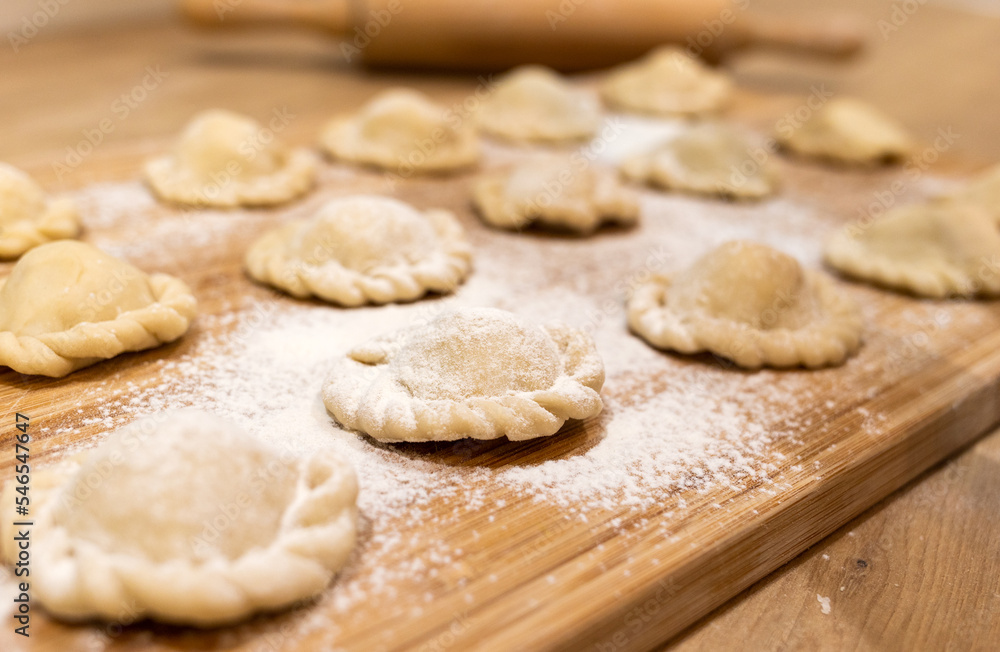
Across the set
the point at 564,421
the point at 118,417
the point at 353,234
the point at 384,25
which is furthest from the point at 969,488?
the point at 384,25

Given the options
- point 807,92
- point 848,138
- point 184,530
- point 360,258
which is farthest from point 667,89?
point 184,530

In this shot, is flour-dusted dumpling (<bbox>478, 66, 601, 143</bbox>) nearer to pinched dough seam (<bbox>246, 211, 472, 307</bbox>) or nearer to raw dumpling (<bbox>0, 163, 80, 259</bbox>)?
pinched dough seam (<bbox>246, 211, 472, 307</bbox>)

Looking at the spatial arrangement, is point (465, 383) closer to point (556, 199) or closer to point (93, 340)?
point (93, 340)

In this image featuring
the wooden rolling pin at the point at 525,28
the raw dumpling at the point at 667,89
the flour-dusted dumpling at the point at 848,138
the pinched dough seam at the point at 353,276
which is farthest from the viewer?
the wooden rolling pin at the point at 525,28

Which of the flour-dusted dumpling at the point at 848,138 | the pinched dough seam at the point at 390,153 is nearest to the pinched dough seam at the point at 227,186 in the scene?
the pinched dough seam at the point at 390,153

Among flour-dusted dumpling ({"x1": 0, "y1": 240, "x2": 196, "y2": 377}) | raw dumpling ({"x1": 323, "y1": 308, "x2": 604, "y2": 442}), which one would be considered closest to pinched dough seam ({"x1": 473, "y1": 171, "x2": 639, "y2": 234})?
raw dumpling ({"x1": 323, "y1": 308, "x2": 604, "y2": 442})

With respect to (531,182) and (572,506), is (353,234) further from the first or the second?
(572,506)

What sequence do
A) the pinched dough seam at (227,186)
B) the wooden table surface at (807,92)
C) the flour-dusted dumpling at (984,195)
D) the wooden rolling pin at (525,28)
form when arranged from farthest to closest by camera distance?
the wooden rolling pin at (525,28)
the flour-dusted dumpling at (984,195)
the pinched dough seam at (227,186)
the wooden table surface at (807,92)

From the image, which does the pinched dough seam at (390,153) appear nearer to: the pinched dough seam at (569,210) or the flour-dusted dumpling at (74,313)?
the pinched dough seam at (569,210)
